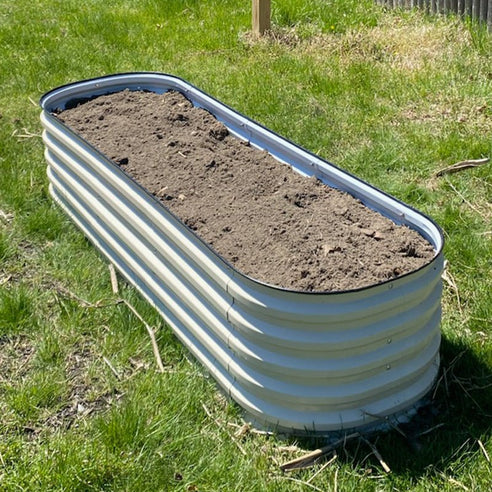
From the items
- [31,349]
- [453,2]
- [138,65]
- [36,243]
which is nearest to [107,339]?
[31,349]

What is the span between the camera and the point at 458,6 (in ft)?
24.9

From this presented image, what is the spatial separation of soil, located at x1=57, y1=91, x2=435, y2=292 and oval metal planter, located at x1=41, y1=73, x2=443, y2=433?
0.14m

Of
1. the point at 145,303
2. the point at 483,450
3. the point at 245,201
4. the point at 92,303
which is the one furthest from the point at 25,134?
the point at 483,450

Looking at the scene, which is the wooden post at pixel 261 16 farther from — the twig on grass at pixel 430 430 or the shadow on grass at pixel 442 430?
the twig on grass at pixel 430 430

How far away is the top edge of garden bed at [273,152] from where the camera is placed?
3.30m

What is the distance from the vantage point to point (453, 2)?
301 inches

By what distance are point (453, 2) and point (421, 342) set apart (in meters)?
5.22

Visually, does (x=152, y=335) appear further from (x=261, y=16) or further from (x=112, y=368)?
(x=261, y=16)

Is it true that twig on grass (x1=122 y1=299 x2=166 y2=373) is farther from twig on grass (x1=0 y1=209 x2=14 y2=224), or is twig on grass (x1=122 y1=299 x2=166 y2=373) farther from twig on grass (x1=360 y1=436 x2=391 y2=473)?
twig on grass (x1=0 y1=209 x2=14 y2=224)

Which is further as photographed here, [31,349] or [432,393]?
[31,349]

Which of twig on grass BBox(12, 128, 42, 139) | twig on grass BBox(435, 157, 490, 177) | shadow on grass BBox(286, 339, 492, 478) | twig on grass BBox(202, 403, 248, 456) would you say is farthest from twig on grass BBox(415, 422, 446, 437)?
twig on grass BBox(12, 128, 42, 139)

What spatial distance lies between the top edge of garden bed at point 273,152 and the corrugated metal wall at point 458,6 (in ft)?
11.0

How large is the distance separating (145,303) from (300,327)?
1.29 meters

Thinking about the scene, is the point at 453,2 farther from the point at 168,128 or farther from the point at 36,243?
the point at 36,243
